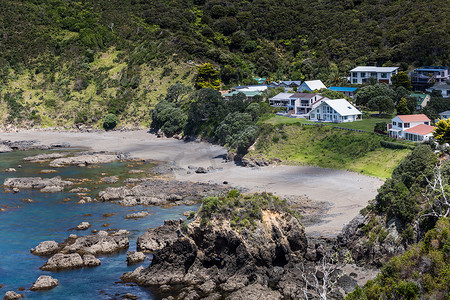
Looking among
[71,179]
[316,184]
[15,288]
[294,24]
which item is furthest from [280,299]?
[294,24]

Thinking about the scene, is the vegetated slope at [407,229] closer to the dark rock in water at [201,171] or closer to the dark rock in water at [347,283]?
the dark rock in water at [347,283]

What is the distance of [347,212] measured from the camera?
216 ft

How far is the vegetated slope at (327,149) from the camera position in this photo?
83.1 m

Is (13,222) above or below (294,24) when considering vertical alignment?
below

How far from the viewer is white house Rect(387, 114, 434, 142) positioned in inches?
3226

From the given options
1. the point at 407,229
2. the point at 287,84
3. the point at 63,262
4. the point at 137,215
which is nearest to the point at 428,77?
the point at 287,84

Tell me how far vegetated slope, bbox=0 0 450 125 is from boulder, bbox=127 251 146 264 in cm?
8964

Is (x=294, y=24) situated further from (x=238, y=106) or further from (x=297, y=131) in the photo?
(x=297, y=131)

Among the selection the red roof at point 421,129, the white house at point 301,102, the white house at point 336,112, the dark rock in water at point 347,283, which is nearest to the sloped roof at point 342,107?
the white house at point 336,112

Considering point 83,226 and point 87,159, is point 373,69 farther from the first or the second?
point 83,226

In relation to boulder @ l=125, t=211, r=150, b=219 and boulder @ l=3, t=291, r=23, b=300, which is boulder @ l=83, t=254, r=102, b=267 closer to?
boulder @ l=3, t=291, r=23, b=300

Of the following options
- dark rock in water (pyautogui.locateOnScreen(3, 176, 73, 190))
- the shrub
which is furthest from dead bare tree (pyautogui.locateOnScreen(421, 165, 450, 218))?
the shrub

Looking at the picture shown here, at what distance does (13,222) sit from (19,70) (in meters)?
103

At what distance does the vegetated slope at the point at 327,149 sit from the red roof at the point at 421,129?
4282mm
